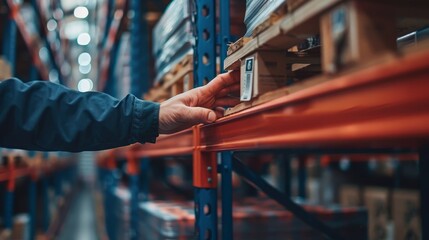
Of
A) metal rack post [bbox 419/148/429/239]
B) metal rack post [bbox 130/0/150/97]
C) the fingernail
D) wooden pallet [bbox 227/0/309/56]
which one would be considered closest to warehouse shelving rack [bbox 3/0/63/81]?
metal rack post [bbox 130/0/150/97]

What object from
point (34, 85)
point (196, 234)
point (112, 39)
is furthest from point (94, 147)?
point (112, 39)

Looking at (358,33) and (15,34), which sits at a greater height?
(15,34)

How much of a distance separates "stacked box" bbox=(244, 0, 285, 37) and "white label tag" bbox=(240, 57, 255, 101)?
0.47ft

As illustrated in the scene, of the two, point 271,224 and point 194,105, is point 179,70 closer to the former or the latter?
point 194,105

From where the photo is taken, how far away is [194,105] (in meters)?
1.96

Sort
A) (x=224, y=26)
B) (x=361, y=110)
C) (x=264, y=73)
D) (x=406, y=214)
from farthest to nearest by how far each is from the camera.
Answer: (x=406, y=214) < (x=224, y=26) < (x=264, y=73) < (x=361, y=110)

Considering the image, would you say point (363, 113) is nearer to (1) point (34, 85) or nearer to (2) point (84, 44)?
(1) point (34, 85)

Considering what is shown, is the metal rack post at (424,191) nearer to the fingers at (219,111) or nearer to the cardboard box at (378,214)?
the fingers at (219,111)

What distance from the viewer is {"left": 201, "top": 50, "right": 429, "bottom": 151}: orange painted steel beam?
82 cm

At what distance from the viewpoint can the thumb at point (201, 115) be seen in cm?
188

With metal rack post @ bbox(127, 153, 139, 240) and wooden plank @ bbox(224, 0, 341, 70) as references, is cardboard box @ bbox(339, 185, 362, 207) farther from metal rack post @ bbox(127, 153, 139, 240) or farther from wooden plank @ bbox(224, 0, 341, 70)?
wooden plank @ bbox(224, 0, 341, 70)

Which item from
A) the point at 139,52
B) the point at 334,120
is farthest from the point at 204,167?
the point at 139,52

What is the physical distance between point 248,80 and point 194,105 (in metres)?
0.41

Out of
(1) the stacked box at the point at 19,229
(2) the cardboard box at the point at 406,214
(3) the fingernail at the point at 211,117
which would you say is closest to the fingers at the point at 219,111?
(3) the fingernail at the point at 211,117
